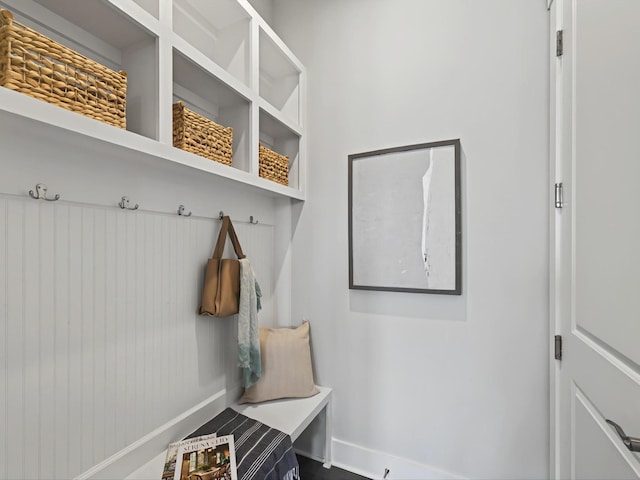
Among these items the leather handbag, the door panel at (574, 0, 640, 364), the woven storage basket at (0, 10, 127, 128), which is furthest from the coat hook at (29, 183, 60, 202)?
the door panel at (574, 0, 640, 364)

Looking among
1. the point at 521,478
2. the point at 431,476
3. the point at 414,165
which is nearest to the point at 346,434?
the point at 431,476

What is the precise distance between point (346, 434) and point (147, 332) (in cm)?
129

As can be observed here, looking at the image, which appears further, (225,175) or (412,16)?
(412,16)

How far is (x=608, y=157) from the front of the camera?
0.80 m

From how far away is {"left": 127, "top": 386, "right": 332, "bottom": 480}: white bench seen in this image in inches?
58.2

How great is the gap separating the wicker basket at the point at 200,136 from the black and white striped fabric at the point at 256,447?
1.17m

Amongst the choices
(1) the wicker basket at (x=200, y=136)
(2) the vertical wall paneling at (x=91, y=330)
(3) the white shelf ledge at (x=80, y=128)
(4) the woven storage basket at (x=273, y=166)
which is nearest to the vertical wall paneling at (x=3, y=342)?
(2) the vertical wall paneling at (x=91, y=330)

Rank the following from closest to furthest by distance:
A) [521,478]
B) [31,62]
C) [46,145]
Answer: [31,62] < [46,145] < [521,478]

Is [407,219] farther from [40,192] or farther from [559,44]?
[40,192]

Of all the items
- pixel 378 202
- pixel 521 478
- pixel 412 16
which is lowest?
pixel 521 478

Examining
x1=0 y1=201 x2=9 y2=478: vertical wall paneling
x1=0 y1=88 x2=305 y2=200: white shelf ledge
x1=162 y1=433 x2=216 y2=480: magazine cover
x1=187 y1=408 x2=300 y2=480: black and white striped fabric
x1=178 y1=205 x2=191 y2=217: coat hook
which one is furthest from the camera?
x1=178 y1=205 x2=191 y2=217: coat hook

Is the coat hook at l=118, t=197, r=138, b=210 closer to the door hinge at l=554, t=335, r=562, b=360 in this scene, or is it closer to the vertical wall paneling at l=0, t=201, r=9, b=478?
the vertical wall paneling at l=0, t=201, r=9, b=478

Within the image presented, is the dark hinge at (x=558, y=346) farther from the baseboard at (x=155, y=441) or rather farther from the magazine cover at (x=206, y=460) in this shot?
the baseboard at (x=155, y=441)

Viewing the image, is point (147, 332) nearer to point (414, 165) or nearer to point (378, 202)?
point (378, 202)
